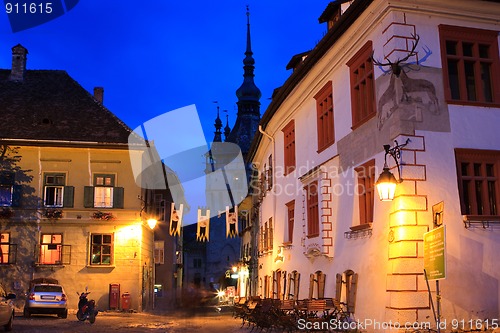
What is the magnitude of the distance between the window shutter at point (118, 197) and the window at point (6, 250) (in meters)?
5.49

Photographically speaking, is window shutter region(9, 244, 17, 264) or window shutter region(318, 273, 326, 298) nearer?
window shutter region(318, 273, 326, 298)

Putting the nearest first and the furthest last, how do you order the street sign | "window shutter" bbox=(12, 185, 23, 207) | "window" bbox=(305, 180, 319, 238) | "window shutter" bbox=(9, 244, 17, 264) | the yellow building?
the street sign < "window" bbox=(305, 180, 319, 238) < "window shutter" bbox=(9, 244, 17, 264) < the yellow building < "window shutter" bbox=(12, 185, 23, 207)

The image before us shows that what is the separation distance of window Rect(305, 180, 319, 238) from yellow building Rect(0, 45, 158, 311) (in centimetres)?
1345

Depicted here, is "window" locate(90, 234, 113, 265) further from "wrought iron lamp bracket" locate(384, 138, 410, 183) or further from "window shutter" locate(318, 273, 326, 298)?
"wrought iron lamp bracket" locate(384, 138, 410, 183)

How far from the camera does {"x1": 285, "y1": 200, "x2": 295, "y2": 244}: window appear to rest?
76.4 feet

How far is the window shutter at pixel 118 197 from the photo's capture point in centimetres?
3103

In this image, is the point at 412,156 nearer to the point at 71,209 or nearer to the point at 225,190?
the point at 71,209

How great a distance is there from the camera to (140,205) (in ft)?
103

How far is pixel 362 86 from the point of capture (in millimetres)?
16078

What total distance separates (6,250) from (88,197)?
4839mm

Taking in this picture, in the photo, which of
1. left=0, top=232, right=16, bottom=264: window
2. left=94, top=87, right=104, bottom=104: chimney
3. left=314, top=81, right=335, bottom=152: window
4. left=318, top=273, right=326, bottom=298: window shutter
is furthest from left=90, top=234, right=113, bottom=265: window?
left=314, top=81, right=335, bottom=152: window

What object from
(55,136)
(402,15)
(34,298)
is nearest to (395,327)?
(402,15)

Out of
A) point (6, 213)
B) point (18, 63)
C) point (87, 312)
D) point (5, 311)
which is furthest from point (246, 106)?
point (5, 311)

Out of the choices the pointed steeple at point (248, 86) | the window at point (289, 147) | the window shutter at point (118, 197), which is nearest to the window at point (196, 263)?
the pointed steeple at point (248, 86)
